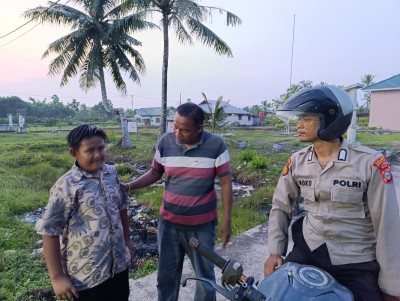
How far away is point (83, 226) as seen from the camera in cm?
168

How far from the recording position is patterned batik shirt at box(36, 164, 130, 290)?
1.60m

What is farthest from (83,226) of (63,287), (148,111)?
(148,111)

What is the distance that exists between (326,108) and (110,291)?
5.06 feet

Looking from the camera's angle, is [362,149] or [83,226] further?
[83,226]

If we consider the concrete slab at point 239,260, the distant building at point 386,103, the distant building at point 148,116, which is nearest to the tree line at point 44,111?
the distant building at point 148,116

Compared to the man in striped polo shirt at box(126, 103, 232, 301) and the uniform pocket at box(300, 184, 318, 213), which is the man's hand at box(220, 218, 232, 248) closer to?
the man in striped polo shirt at box(126, 103, 232, 301)

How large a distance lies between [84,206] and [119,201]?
0.26 metres

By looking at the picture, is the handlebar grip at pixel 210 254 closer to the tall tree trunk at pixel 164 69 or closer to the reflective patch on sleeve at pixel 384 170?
the reflective patch on sleeve at pixel 384 170

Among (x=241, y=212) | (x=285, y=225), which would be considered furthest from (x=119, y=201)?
(x=241, y=212)

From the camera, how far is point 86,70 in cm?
1681

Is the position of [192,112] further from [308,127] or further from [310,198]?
[310,198]

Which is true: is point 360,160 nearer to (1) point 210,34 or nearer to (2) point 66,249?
(2) point 66,249

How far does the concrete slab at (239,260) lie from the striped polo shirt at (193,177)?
38.0 inches

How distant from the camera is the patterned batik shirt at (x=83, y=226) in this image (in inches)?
63.2
